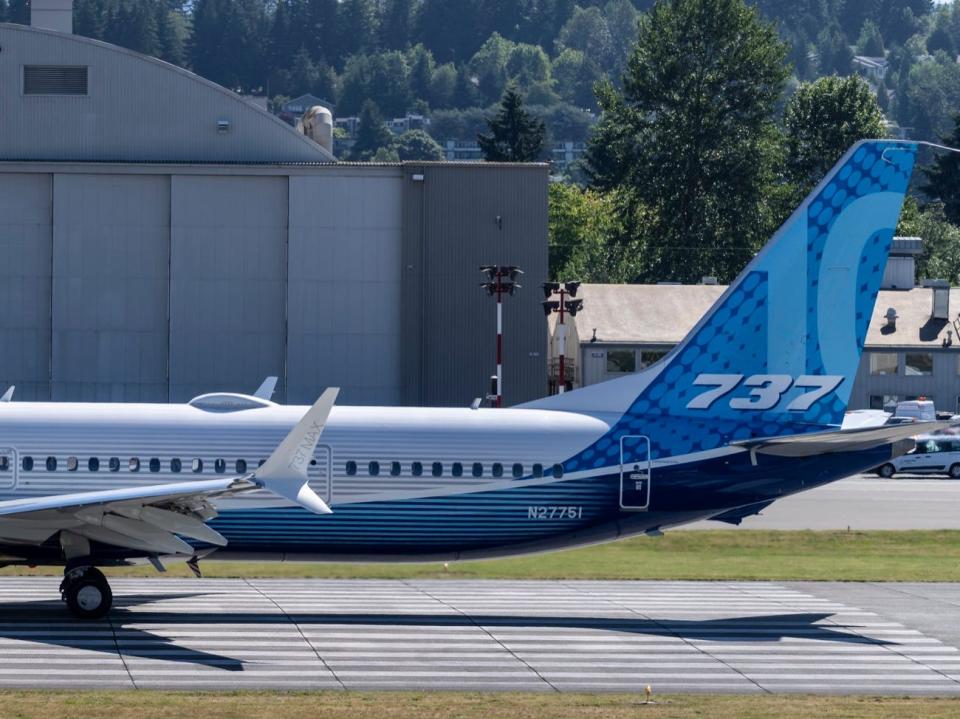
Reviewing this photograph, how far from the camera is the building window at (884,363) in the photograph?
9319 centimetres

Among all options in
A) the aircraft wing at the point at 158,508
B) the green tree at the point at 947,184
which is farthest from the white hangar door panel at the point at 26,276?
the green tree at the point at 947,184

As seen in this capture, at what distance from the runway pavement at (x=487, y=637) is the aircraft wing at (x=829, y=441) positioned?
3467 mm

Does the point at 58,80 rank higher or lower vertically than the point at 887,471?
higher

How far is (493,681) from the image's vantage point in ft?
85.3

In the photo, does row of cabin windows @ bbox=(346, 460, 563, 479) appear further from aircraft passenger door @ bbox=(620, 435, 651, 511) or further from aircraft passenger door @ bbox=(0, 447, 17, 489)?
aircraft passenger door @ bbox=(0, 447, 17, 489)

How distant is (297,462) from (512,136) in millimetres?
143238

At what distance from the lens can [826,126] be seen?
140 meters

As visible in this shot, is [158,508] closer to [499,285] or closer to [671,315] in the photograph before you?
[499,285]

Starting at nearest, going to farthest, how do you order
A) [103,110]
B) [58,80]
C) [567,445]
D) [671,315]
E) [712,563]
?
1. [567,445]
2. [712,563]
3. [103,110]
4. [58,80]
5. [671,315]

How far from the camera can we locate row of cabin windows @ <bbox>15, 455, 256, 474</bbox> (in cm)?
3105

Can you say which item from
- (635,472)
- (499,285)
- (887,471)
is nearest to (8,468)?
(635,472)

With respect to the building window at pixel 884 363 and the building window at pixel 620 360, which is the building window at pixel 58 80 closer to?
the building window at pixel 620 360

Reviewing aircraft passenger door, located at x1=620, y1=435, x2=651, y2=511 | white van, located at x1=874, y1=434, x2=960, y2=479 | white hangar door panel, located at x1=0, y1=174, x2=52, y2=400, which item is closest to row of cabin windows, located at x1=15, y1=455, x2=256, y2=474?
aircraft passenger door, located at x1=620, y1=435, x2=651, y2=511

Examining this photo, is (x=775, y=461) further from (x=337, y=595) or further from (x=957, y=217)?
(x=957, y=217)
